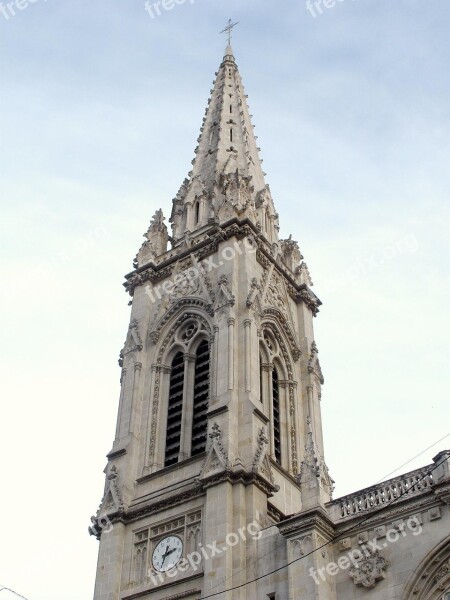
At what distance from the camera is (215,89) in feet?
180

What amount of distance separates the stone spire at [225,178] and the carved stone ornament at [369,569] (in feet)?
60.6

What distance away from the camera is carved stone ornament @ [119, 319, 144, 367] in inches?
1518

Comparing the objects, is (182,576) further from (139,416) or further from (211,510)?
(139,416)

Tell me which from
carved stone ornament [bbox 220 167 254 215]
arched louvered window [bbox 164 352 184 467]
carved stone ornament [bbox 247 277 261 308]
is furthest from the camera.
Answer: carved stone ornament [bbox 220 167 254 215]

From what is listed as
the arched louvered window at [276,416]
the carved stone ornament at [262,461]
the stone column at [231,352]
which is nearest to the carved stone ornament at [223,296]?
the stone column at [231,352]

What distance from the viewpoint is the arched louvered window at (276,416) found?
117ft

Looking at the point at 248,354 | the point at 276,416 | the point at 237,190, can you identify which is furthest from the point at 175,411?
the point at 237,190

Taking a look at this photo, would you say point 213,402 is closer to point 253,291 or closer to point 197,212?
point 253,291

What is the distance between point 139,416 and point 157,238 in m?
11.3

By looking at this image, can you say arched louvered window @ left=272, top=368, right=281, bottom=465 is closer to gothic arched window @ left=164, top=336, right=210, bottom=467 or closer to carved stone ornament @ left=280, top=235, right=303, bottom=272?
gothic arched window @ left=164, top=336, right=210, bottom=467

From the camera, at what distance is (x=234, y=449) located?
31375mm

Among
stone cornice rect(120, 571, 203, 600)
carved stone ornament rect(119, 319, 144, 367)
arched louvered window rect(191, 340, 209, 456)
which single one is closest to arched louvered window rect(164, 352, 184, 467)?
arched louvered window rect(191, 340, 209, 456)

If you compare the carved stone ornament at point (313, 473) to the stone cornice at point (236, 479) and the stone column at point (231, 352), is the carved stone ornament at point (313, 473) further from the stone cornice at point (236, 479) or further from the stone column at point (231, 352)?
the stone column at point (231, 352)

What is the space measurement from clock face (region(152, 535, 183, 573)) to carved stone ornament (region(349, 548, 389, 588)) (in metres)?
6.65
